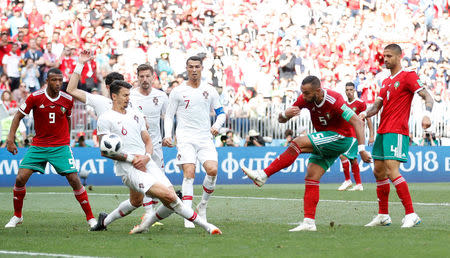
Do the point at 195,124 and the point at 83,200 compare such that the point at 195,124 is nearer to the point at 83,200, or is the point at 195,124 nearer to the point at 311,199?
the point at 83,200

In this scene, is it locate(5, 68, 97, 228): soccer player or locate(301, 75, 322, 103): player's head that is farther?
locate(5, 68, 97, 228): soccer player

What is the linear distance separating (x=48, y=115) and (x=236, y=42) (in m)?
17.2

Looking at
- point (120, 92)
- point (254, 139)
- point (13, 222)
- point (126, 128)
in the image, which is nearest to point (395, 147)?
point (126, 128)

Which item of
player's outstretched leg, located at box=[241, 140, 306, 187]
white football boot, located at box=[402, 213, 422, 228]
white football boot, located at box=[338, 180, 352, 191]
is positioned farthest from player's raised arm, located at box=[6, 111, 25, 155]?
white football boot, located at box=[338, 180, 352, 191]

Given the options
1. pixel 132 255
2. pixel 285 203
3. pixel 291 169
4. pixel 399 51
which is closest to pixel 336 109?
pixel 399 51

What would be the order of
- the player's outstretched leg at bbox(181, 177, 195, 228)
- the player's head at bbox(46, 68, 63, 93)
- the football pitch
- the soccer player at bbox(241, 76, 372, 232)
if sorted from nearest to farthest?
the football pitch, the soccer player at bbox(241, 76, 372, 232), the player's head at bbox(46, 68, 63, 93), the player's outstretched leg at bbox(181, 177, 195, 228)

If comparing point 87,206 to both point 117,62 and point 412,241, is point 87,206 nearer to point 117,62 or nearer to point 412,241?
point 412,241

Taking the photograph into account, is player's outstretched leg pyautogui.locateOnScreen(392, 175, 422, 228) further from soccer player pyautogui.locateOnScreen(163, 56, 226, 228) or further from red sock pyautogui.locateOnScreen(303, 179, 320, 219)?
soccer player pyautogui.locateOnScreen(163, 56, 226, 228)

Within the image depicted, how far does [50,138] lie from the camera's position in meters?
11.9

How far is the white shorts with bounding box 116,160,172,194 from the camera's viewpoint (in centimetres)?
983

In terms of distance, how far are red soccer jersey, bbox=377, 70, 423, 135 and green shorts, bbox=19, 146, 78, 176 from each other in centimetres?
446

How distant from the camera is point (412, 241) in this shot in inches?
365

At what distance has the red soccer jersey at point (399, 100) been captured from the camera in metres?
10.9

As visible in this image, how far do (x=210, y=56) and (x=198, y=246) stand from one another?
1858 centimetres
